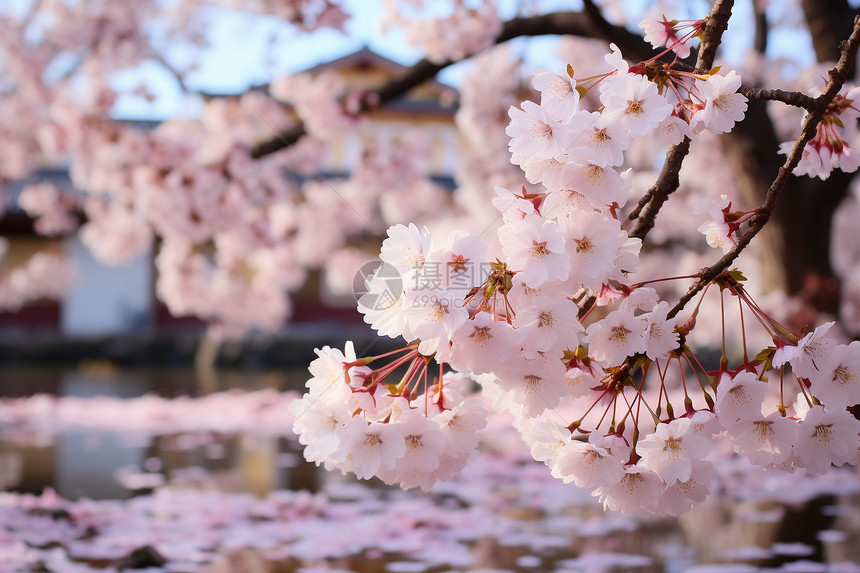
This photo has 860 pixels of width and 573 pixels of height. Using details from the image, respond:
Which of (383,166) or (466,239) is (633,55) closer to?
(466,239)

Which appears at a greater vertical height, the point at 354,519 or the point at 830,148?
the point at 830,148

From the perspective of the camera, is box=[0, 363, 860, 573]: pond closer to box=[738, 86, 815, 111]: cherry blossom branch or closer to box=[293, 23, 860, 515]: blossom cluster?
box=[293, 23, 860, 515]: blossom cluster

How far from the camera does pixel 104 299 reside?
14.0m

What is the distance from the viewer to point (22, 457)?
174 inches

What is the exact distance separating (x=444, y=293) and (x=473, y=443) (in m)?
0.27

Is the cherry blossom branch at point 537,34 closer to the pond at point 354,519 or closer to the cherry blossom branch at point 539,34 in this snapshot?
the cherry blossom branch at point 539,34

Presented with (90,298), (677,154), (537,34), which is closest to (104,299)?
(90,298)

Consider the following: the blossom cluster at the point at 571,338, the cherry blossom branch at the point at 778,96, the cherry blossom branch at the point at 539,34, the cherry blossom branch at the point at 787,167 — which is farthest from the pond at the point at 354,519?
the cherry blossom branch at the point at 539,34

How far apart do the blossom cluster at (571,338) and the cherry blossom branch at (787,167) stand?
39 millimetres

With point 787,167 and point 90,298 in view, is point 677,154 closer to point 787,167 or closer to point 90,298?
point 787,167

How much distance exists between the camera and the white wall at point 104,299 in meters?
13.9

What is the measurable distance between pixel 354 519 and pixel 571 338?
7.23 ft

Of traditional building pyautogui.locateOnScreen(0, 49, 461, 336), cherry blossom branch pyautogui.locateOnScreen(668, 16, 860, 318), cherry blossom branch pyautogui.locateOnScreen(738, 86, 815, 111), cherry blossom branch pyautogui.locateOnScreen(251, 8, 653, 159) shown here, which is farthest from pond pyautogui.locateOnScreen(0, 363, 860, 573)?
traditional building pyautogui.locateOnScreen(0, 49, 461, 336)

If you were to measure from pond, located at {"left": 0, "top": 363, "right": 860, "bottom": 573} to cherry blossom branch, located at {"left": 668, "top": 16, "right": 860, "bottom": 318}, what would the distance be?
18.0 inches
